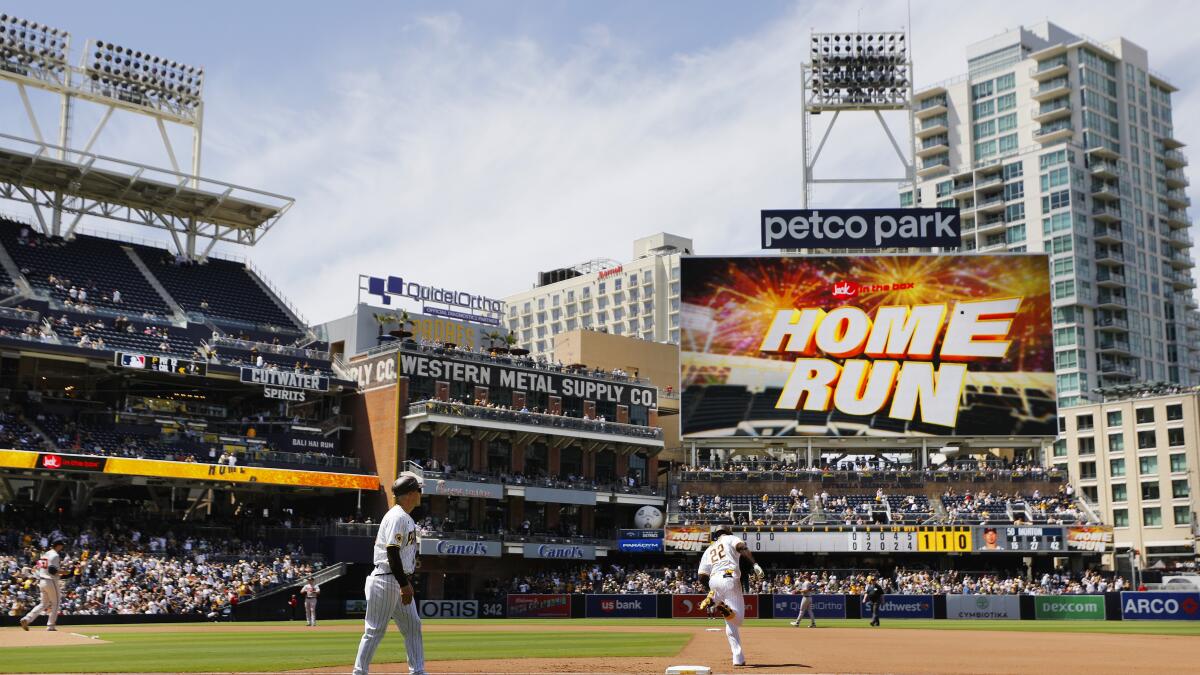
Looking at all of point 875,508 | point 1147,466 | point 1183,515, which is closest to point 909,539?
point 875,508

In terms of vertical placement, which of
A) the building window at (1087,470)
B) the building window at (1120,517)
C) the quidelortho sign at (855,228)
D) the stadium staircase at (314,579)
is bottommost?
the stadium staircase at (314,579)

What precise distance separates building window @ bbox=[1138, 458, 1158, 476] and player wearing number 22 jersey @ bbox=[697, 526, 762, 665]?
4142 inches

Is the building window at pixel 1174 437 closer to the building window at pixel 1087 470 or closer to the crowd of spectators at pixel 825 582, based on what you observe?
the building window at pixel 1087 470

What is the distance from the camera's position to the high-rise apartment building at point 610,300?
160 metres

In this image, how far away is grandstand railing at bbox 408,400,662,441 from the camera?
Answer: 7050 centimetres

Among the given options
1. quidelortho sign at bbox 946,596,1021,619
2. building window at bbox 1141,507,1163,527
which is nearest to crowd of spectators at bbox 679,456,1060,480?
quidelortho sign at bbox 946,596,1021,619

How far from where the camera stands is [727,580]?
20188 mm

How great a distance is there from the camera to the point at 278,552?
6147 centimetres

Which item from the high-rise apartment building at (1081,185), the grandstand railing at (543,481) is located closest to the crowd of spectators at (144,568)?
the grandstand railing at (543,481)

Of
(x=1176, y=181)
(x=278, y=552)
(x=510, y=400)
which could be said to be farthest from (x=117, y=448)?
(x=1176, y=181)

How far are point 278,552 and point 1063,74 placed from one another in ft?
362

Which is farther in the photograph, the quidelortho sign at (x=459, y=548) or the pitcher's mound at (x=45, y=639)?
the quidelortho sign at (x=459, y=548)

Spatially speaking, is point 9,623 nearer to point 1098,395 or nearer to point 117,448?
point 117,448

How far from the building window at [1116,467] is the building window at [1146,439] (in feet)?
→ 9.08
